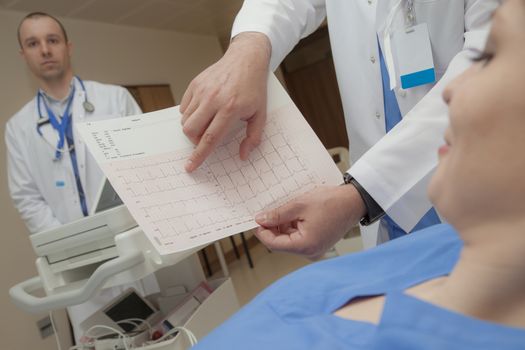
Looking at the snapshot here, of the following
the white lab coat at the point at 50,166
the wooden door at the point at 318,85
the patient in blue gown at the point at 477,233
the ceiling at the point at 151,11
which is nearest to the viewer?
the patient in blue gown at the point at 477,233

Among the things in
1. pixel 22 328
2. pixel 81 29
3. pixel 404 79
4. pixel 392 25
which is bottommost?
pixel 22 328

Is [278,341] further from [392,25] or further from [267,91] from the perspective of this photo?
[392,25]

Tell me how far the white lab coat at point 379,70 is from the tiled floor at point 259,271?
2466 mm

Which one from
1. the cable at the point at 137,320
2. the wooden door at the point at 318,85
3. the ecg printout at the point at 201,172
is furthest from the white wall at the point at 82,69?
the ecg printout at the point at 201,172

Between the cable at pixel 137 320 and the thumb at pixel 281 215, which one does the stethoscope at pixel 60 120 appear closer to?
the cable at pixel 137 320

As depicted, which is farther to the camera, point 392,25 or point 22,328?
point 22,328

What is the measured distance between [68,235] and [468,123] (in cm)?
96

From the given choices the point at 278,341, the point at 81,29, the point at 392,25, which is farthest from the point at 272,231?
the point at 81,29

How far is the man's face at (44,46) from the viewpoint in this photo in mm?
2225

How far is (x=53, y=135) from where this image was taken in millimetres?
2287

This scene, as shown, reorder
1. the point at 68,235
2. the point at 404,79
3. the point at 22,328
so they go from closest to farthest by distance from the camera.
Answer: the point at 404,79 < the point at 68,235 < the point at 22,328

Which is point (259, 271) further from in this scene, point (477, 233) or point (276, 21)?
point (477, 233)

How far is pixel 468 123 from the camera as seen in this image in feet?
1.42

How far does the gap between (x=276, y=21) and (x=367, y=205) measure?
1.56ft
